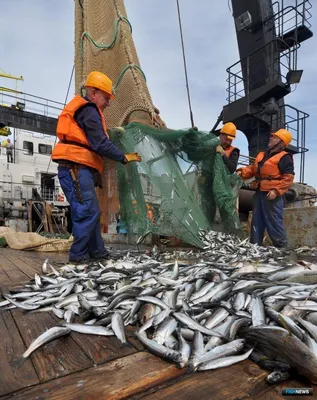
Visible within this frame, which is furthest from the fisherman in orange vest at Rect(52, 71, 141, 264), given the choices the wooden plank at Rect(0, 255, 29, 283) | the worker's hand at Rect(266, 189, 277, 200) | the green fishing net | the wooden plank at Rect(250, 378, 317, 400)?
the worker's hand at Rect(266, 189, 277, 200)

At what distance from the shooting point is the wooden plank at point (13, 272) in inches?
137

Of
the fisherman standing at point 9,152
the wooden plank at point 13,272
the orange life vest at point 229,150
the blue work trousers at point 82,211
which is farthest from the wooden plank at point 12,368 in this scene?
the fisherman standing at point 9,152

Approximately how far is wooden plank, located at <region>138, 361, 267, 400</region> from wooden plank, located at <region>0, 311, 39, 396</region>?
0.55 meters

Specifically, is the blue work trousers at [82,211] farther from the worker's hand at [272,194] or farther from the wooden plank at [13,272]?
the worker's hand at [272,194]

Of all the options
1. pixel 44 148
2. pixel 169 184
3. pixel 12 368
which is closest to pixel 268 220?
pixel 169 184

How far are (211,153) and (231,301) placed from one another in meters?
4.44

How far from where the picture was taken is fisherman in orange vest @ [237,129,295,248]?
5879 mm

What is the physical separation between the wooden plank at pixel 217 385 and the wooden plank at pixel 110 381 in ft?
0.24

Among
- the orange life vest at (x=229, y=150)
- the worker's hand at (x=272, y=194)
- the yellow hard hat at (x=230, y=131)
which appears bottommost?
the worker's hand at (x=272, y=194)

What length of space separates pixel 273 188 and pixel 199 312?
4579 millimetres

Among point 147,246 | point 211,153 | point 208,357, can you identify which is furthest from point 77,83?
point 208,357

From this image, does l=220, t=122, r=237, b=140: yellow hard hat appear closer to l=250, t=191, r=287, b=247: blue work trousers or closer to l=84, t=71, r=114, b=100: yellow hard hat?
l=250, t=191, r=287, b=247: blue work trousers

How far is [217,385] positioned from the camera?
4.15ft

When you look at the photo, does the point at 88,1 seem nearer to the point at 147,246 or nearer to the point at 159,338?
the point at 147,246
